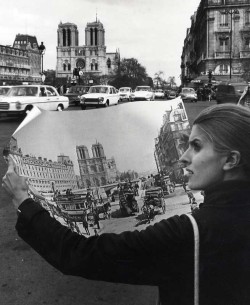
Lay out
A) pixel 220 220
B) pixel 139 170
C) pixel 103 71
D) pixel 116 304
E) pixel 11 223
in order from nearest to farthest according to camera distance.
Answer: pixel 220 220 < pixel 139 170 < pixel 116 304 < pixel 11 223 < pixel 103 71

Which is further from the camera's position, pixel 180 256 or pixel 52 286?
pixel 52 286

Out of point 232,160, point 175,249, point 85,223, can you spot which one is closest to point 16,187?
point 85,223

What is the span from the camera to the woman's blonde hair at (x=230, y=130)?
Result: 1014 millimetres

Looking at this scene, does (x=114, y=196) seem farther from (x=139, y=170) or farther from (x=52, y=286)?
(x=52, y=286)

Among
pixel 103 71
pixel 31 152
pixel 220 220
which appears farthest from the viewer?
pixel 103 71

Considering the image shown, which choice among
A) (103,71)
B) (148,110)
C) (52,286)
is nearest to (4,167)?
(52,286)

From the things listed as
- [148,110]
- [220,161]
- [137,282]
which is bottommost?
[137,282]

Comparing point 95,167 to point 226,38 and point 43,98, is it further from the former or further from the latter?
point 226,38

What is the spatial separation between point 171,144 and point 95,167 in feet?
0.86

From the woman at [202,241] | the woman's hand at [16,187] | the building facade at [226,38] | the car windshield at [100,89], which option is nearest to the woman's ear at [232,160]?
the woman at [202,241]

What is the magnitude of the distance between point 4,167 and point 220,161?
21.2 feet

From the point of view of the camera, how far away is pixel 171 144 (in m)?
1.41

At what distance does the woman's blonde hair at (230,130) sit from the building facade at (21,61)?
103724 millimetres

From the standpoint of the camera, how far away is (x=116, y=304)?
263cm
